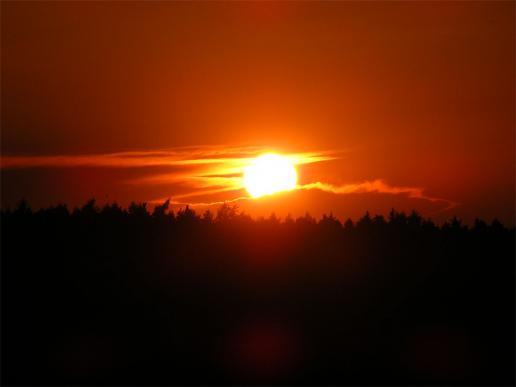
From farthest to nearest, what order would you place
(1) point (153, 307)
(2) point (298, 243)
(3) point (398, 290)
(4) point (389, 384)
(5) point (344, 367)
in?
(2) point (298, 243), (3) point (398, 290), (1) point (153, 307), (5) point (344, 367), (4) point (389, 384)

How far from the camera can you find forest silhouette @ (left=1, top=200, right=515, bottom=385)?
57500mm

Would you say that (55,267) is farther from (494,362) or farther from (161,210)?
(494,362)

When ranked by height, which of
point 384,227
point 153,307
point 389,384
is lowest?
point 389,384


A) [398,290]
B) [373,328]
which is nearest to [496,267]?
[398,290]

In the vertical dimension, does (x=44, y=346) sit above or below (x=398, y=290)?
below

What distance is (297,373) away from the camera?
58.3m

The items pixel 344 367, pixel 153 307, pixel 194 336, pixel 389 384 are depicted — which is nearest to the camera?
pixel 389 384

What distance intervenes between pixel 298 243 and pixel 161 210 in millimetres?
23195

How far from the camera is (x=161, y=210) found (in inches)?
3927

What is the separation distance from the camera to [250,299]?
263ft

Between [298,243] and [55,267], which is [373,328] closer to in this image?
[298,243]

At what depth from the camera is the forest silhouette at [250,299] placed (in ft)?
189

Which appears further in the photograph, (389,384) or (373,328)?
(373,328)

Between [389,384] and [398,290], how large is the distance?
2989cm
